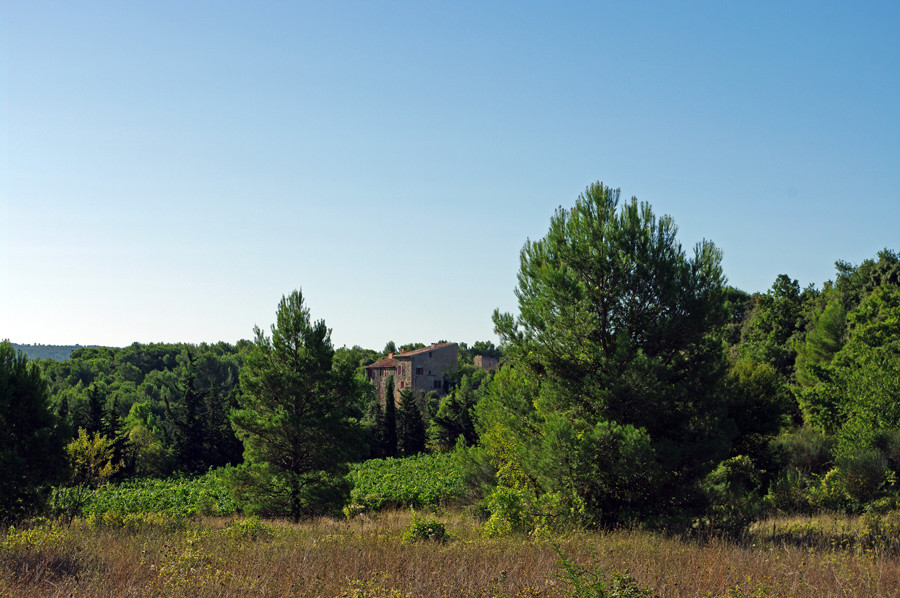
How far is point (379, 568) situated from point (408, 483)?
114ft

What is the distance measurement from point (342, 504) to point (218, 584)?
16750 mm

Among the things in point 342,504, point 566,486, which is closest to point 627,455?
point 566,486

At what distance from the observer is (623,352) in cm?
1434

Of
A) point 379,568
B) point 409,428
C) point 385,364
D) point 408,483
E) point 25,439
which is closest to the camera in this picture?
point 379,568

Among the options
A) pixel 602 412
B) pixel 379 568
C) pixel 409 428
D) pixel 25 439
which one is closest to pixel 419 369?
pixel 409 428

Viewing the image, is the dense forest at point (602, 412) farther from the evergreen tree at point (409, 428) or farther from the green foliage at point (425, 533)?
the evergreen tree at point (409, 428)

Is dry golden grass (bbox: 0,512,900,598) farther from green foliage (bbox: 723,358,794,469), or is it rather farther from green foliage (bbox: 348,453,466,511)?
green foliage (bbox: 348,453,466,511)

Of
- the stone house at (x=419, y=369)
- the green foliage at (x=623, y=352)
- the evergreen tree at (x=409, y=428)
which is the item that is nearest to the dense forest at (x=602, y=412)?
the green foliage at (x=623, y=352)

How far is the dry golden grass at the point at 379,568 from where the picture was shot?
5.89m

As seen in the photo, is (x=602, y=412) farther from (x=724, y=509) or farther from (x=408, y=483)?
(x=408, y=483)

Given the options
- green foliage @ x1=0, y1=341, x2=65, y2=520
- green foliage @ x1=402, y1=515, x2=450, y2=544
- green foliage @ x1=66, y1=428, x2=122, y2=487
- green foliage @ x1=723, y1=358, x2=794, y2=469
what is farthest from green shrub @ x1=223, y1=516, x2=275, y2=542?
green foliage @ x1=66, y1=428, x2=122, y2=487

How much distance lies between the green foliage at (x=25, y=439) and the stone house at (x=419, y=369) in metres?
65.9

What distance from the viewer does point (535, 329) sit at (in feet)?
51.9

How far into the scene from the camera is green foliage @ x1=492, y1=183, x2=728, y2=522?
14.2 metres
